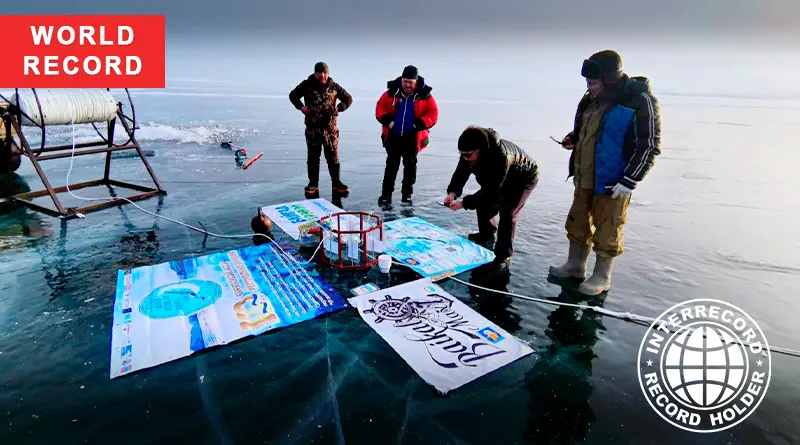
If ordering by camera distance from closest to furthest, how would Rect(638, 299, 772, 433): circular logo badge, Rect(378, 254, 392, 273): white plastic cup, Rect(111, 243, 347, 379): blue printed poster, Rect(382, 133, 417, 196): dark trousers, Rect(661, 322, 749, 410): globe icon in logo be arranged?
Rect(638, 299, 772, 433): circular logo badge
Rect(661, 322, 749, 410): globe icon in logo
Rect(111, 243, 347, 379): blue printed poster
Rect(378, 254, 392, 273): white plastic cup
Rect(382, 133, 417, 196): dark trousers

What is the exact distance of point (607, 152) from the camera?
353 cm

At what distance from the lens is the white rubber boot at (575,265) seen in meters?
4.11

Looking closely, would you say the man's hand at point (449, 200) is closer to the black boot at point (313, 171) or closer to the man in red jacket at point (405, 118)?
the man in red jacket at point (405, 118)

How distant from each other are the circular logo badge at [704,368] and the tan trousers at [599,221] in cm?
72

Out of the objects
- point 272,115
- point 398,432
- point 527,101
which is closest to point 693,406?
point 398,432

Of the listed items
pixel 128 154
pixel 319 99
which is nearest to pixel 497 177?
pixel 319 99

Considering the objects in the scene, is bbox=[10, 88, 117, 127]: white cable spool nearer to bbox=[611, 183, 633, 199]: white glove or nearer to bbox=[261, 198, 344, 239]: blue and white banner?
bbox=[261, 198, 344, 239]: blue and white banner

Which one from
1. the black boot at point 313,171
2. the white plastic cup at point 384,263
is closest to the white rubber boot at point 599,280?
the white plastic cup at point 384,263

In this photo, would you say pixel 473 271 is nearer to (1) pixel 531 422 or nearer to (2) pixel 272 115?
(1) pixel 531 422

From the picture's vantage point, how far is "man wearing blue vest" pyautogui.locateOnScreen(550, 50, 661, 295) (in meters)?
3.30

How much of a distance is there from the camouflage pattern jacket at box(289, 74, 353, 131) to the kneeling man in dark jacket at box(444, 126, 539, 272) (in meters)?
3.02

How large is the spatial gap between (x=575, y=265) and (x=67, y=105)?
6.54 m

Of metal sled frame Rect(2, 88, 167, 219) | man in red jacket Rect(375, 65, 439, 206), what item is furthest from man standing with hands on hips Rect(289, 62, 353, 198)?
metal sled frame Rect(2, 88, 167, 219)

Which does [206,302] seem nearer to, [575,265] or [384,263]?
[384,263]
